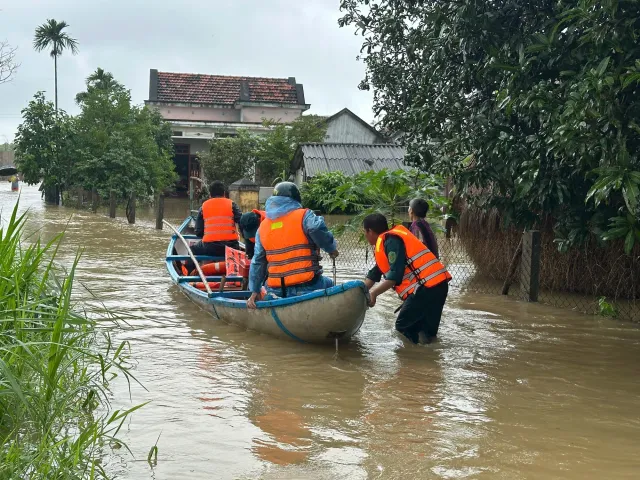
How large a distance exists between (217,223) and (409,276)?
4.28 m

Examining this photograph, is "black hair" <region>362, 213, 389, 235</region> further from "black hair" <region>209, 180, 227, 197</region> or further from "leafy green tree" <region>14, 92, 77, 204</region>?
"leafy green tree" <region>14, 92, 77, 204</region>

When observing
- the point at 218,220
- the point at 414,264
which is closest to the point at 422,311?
the point at 414,264

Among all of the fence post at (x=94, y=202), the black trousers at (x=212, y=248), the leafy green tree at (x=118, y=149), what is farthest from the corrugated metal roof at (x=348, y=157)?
the black trousers at (x=212, y=248)

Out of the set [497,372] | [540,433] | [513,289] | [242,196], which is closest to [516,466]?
[540,433]

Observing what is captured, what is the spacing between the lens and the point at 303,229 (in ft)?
25.2

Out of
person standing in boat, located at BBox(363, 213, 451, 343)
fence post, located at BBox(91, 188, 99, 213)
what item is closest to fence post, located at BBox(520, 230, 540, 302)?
person standing in boat, located at BBox(363, 213, 451, 343)

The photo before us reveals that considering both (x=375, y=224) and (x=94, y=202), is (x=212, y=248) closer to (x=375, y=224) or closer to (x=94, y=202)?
(x=375, y=224)

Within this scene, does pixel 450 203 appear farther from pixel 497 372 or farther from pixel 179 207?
pixel 179 207

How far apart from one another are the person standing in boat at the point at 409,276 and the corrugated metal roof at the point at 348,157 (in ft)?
71.2

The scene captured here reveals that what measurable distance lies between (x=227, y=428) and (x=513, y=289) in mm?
7650

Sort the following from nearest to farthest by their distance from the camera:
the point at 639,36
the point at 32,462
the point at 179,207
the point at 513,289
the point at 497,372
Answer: the point at 32,462 < the point at 639,36 < the point at 497,372 < the point at 513,289 < the point at 179,207

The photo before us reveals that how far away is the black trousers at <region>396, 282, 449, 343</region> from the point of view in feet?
25.2

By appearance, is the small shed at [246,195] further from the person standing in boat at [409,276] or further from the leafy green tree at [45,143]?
the person standing in boat at [409,276]

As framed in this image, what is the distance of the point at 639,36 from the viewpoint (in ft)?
20.0
